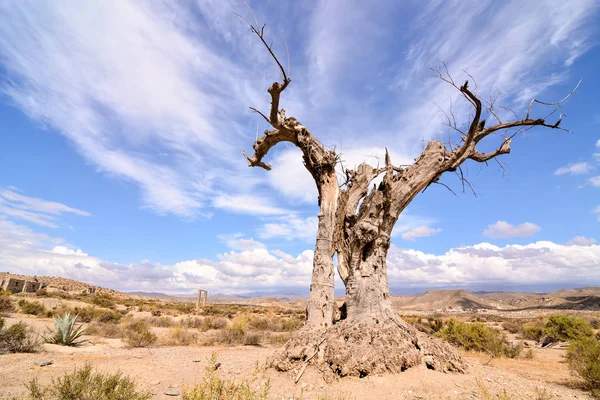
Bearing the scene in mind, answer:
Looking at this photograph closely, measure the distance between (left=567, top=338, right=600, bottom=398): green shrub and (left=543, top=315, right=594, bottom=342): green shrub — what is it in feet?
25.7

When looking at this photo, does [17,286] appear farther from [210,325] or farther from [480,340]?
[480,340]

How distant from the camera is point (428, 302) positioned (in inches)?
2793

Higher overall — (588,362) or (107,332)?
(107,332)

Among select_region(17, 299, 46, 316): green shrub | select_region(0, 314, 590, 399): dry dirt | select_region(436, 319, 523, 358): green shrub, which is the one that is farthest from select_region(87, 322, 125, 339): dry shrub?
select_region(436, 319, 523, 358): green shrub

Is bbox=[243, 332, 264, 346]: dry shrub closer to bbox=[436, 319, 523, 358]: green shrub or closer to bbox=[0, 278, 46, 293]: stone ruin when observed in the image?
bbox=[436, 319, 523, 358]: green shrub

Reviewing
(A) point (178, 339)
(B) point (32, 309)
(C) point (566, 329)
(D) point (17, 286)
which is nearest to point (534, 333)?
(C) point (566, 329)

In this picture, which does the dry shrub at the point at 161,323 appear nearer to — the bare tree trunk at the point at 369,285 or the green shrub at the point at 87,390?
the bare tree trunk at the point at 369,285

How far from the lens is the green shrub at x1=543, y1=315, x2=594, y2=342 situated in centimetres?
1283

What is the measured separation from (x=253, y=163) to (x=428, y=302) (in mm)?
73104

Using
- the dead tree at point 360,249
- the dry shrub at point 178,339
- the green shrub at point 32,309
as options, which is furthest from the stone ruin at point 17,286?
the dead tree at point 360,249

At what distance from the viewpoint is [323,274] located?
22.2 ft

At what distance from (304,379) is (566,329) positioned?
14243 millimetres

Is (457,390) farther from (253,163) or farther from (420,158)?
(253,163)

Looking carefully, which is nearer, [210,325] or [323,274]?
[323,274]
